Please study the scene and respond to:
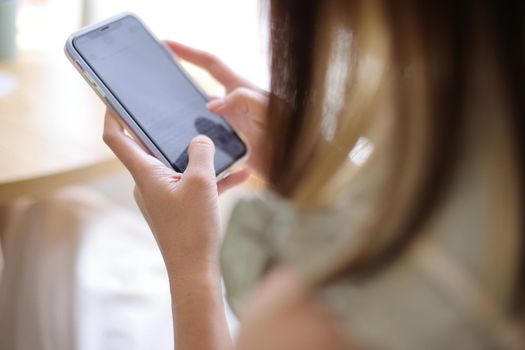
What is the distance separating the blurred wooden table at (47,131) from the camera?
0.85 m

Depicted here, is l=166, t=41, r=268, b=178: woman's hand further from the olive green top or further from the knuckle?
the olive green top

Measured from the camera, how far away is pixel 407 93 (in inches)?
15.3

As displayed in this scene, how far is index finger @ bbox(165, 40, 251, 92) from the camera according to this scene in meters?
0.92

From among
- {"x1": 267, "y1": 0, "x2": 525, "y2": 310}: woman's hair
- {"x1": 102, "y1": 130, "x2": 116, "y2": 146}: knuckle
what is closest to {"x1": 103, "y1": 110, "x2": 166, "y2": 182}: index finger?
{"x1": 102, "y1": 130, "x2": 116, "y2": 146}: knuckle

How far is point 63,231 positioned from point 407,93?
638mm

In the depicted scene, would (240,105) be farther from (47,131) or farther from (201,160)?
(47,131)

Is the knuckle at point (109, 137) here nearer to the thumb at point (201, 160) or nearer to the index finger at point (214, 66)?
the thumb at point (201, 160)

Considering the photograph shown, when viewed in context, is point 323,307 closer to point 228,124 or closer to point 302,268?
point 302,268

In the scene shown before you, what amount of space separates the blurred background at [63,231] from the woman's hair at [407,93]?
0.90ft

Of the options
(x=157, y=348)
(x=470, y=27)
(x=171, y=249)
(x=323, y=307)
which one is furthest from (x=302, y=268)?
(x=157, y=348)

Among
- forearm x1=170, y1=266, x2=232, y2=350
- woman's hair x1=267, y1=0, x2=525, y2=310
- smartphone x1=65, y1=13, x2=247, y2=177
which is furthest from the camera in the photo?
smartphone x1=65, y1=13, x2=247, y2=177

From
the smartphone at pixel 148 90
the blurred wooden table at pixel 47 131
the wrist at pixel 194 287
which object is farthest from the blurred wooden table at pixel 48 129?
the wrist at pixel 194 287

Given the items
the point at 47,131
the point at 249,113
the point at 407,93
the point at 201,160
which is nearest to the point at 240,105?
the point at 249,113

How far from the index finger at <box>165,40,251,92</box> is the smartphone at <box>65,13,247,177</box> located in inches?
1.3
